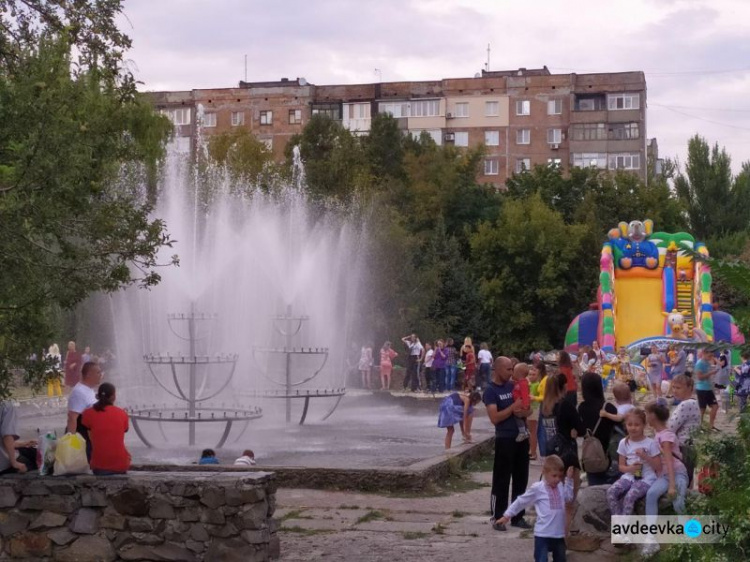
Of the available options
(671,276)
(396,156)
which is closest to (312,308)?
(671,276)

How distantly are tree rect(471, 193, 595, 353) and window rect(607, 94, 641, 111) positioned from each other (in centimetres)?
2283

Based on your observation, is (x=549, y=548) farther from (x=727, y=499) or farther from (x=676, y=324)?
(x=676, y=324)

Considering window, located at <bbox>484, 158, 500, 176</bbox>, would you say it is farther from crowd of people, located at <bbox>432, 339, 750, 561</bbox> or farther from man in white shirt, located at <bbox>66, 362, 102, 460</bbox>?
man in white shirt, located at <bbox>66, 362, 102, 460</bbox>

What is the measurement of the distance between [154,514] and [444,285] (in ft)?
133

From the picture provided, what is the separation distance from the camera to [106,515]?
885 cm

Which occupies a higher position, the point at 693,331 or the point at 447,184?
the point at 447,184

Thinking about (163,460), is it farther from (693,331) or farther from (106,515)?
(693,331)

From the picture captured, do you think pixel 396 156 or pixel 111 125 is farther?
pixel 396 156

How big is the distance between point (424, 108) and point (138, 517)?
232ft

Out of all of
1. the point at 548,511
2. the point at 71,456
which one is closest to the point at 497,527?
the point at 548,511

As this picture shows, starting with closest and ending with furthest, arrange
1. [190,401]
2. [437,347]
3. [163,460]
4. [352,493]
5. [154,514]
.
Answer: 1. [154,514]
2. [352,493]
3. [163,460]
4. [190,401]
5. [437,347]

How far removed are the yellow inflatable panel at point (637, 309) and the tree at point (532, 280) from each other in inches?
492

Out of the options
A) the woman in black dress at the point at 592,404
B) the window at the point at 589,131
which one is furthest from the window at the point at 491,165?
the woman in black dress at the point at 592,404

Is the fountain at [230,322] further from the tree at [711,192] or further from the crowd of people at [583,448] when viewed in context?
the tree at [711,192]
